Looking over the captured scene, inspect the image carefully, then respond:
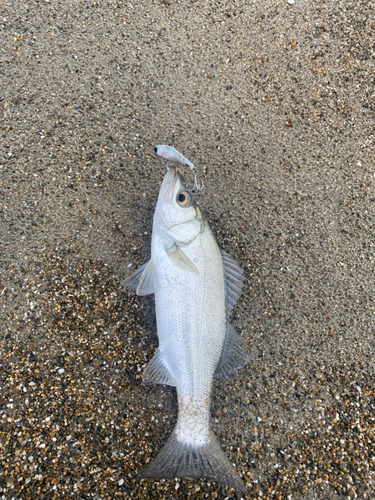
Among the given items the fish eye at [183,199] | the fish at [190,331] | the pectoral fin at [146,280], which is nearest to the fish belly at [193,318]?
the fish at [190,331]

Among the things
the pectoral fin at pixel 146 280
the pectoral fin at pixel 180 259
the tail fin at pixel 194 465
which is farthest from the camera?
the pectoral fin at pixel 146 280

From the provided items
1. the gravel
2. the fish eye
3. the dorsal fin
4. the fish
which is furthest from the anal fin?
the fish eye

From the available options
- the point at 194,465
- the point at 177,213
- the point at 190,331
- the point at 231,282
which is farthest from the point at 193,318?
the point at 194,465

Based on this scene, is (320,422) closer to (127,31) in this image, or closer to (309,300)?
(309,300)

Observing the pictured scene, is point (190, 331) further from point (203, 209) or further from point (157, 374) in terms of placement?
point (203, 209)

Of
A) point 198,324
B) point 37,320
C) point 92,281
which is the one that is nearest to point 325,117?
point 198,324

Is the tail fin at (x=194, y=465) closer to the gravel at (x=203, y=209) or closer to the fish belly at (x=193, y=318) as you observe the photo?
the gravel at (x=203, y=209)
